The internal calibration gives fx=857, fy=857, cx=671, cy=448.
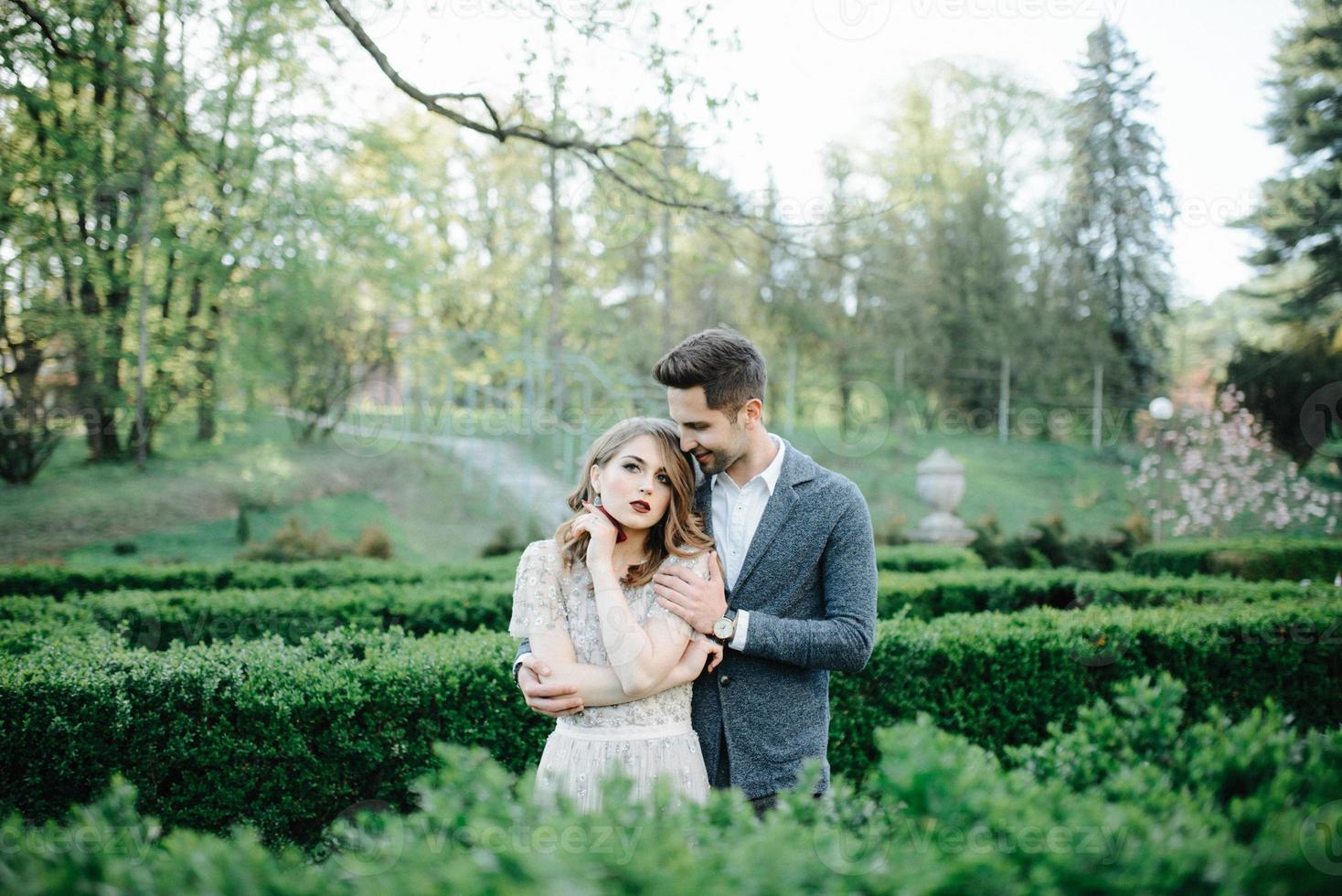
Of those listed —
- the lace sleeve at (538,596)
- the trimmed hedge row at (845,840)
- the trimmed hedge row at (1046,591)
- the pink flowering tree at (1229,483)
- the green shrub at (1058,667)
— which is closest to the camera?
the trimmed hedge row at (845,840)

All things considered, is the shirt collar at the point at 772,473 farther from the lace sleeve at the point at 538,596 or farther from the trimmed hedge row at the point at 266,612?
the trimmed hedge row at the point at 266,612

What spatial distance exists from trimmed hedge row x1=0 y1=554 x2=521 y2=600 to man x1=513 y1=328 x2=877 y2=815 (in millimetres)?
4949

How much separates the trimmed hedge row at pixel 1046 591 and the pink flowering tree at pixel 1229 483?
303 inches

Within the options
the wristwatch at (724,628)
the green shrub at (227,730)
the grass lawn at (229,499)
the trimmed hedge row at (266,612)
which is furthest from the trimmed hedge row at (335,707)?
the grass lawn at (229,499)

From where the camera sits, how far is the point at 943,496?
40.3 feet

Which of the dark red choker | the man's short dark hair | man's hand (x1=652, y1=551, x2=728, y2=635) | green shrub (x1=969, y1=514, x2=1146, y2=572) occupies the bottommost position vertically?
green shrub (x1=969, y1=514, x2=1146, y2=572)

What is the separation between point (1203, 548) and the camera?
920 centimetres

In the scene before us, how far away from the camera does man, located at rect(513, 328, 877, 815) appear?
246 centimetres

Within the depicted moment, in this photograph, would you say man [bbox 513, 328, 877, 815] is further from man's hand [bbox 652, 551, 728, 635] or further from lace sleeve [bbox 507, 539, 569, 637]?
lace sleeve [bbox 507, 539, 569, 637]

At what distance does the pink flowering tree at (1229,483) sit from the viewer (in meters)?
14.7

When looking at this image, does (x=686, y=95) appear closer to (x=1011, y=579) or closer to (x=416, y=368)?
(x=1011, y=579)

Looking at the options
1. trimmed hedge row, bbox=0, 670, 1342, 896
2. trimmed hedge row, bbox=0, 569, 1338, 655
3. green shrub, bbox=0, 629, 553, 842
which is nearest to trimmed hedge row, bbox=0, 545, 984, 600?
trimmed hedge row, bbox=0, 569, 1338, 655

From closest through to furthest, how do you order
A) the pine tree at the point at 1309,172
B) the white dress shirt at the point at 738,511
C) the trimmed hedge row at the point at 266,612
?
the white dress shirt at the point at 738,511, the trimmed hedge row at the point at 266,612, the pine tree at the point at 1309,172

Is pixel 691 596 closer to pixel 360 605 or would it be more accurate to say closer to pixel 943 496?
pixel 360 605
